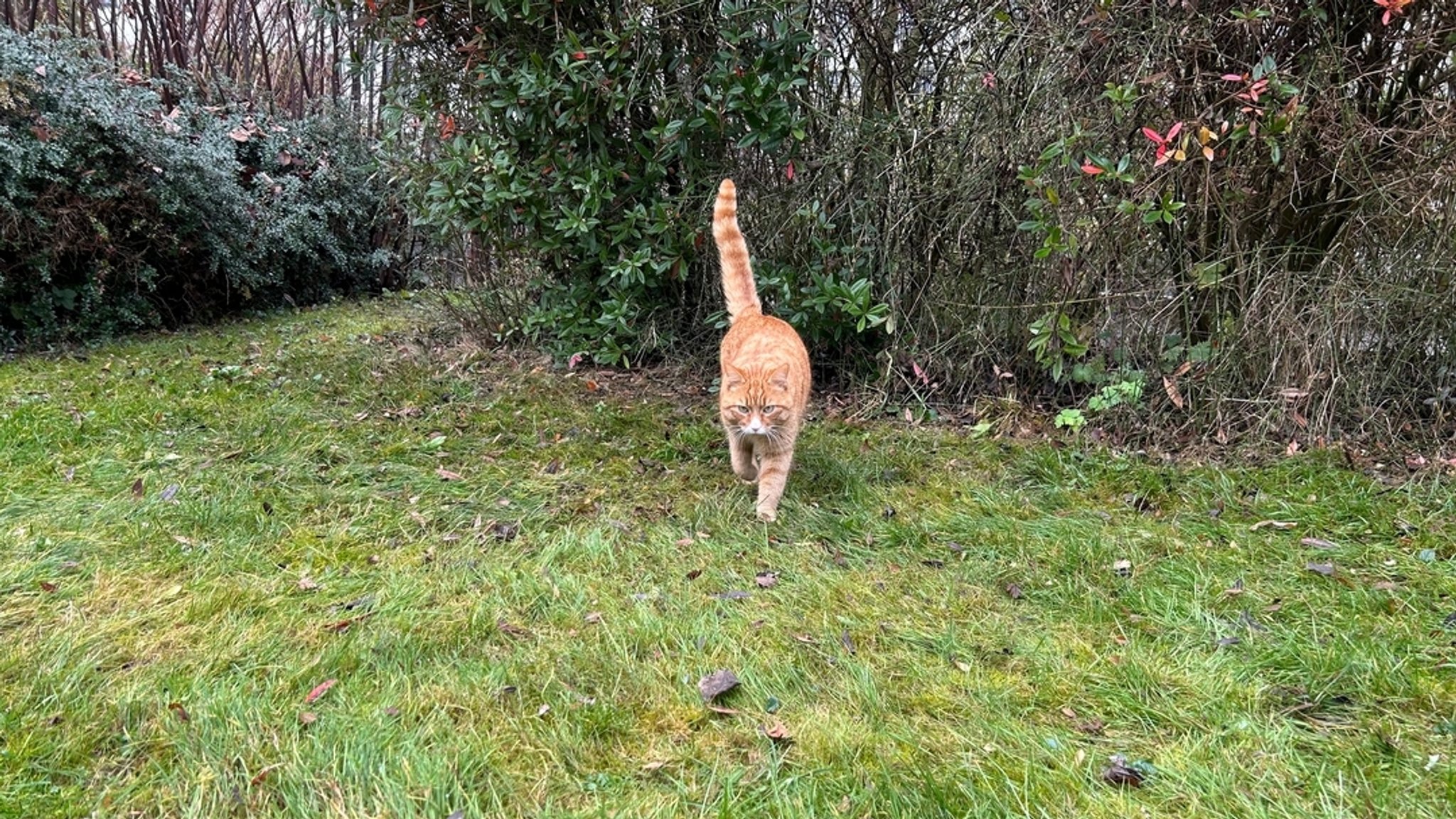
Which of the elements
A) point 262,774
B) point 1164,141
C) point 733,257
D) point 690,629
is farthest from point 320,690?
point 1164,141

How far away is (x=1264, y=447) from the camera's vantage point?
4.12m

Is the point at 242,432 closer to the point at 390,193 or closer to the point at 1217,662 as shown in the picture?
the point at 1217,662

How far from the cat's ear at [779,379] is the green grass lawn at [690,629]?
55 centimetres

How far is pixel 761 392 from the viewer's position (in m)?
3.64

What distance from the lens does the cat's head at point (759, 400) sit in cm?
362

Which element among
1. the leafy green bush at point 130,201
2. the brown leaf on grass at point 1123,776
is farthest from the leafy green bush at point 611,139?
the brown leaf on grass at point 1123,776

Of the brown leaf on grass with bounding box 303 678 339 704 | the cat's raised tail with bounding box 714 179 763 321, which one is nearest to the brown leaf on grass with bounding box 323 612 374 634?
the brown leaf on grass with bounding box 303 678 339 704

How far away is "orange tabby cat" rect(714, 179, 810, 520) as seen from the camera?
11.9 ft

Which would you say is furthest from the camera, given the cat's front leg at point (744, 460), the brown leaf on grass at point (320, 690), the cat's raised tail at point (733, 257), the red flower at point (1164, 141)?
the cat's raised tail at point (733, 257)

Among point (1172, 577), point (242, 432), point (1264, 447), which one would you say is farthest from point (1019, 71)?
point (242, 432)

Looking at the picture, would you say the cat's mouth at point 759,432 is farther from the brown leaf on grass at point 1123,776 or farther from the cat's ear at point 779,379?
the brown leaf on grass at point 1123,776

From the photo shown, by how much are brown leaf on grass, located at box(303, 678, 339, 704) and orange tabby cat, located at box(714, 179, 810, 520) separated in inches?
72.3

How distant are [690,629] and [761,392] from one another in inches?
54.8

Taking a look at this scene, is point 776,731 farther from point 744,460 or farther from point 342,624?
→ point 744,460
